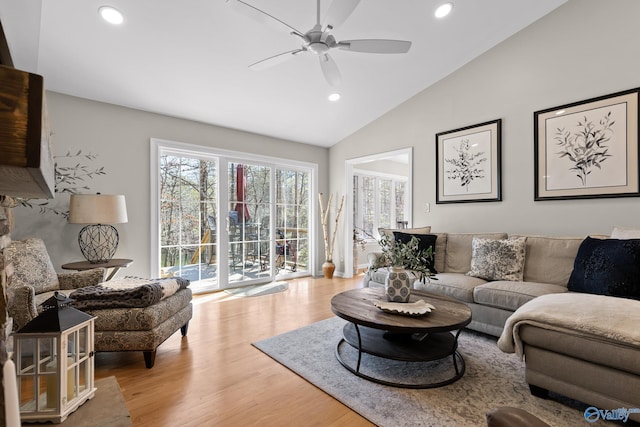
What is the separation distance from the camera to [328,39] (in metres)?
2.31

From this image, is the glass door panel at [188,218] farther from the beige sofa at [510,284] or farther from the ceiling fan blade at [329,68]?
the beige sofa at [510,284]

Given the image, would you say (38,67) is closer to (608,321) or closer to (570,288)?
(608,321)

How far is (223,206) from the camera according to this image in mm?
4422

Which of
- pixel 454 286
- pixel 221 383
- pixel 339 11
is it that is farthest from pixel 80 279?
pixel 454 286

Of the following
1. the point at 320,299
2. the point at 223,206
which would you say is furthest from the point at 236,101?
the point at 320,299


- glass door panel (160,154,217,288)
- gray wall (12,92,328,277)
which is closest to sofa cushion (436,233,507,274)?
glass door panel (160,154,217,288)

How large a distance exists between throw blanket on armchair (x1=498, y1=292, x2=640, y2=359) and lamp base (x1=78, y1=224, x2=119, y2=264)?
384 centimetres

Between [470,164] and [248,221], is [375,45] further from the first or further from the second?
[248,221]

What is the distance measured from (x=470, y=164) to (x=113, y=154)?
4391 mm

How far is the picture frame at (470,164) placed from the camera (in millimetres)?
A: 3574

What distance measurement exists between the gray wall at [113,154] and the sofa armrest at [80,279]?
684mm

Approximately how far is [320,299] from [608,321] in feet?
9.64

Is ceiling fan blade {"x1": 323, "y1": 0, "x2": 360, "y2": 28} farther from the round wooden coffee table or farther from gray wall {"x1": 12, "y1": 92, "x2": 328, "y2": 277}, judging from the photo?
gray wall {"x1": 12, "y1": 92, "x2": 328, "y2": 277}

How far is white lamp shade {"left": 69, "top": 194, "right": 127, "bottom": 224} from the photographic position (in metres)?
2.88
